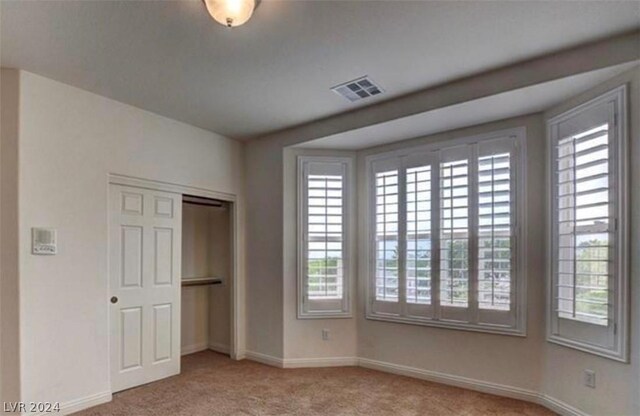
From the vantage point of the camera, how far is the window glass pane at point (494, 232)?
373cm

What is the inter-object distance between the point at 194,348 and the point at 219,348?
13.0 inches

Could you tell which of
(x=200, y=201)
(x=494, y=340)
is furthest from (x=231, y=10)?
(x=494, y=340)

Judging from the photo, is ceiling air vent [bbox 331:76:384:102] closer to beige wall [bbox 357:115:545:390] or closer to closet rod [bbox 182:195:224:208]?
beige wall [bbox 357:115:545:390]

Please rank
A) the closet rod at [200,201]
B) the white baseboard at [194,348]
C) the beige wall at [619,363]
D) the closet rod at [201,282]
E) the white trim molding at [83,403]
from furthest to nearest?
the white baseboard at [194,348]
the closet rod at [201,282]
the closet rod at [200,201]
the white trim molding at [83,403]
the beige wall at [619,363]

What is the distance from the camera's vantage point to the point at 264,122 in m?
4.44

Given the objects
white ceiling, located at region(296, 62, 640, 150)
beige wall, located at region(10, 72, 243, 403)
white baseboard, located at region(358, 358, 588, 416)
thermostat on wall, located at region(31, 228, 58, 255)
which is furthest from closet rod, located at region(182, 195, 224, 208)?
white baseboard, located at region(358, 358, 588, 416)

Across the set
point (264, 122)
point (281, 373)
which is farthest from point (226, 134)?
point (281, 373)

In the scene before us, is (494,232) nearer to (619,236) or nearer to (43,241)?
(619,236)

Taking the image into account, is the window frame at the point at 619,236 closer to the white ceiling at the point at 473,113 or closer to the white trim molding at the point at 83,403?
the white ceiling at the point at 473,113

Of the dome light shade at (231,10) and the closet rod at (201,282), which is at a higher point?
the dome light shade at (231,10)

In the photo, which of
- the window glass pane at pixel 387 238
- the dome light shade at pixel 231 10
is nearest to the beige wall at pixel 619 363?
the window glass pane at pixel 387 238

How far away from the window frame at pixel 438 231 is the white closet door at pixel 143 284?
2146mm

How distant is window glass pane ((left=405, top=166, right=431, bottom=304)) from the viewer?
4211 mm

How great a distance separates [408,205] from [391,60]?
1.81 meters
